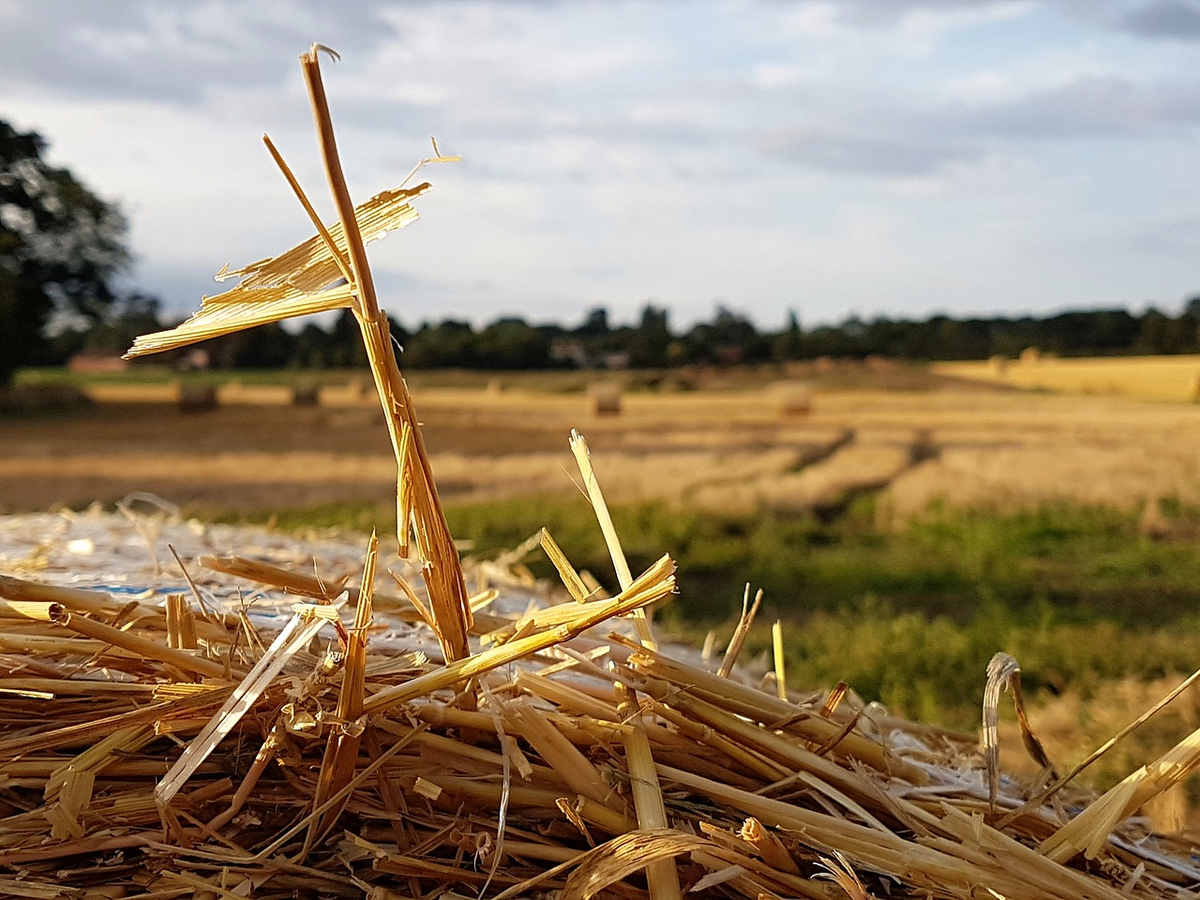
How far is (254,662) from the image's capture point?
1.19m

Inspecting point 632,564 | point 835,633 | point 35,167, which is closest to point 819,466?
point 632,564

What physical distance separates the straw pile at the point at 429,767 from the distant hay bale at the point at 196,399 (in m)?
24.2

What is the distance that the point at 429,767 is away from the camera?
1.11 metres

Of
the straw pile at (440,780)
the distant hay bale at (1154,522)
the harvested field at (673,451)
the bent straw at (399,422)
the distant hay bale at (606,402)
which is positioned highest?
the bent straw at (399,422)

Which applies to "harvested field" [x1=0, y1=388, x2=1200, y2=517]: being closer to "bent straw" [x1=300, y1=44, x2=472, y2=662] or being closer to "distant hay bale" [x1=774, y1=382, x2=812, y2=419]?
"distant hay bale" [x1=774, y1=382, x2=812, y2=419]

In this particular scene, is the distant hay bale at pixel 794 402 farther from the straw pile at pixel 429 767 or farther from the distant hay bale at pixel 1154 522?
the straw pile at pixel 429 767

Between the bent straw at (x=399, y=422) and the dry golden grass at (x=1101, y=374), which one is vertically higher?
the bent straw at (x=399, y=422)

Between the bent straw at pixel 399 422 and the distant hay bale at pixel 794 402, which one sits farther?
the distant hay bale at pixel 794 402

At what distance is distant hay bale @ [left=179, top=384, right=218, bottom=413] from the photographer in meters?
23.6

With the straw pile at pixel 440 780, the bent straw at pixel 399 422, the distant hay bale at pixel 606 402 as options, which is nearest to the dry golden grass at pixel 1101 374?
the distant hay bale at pixel 606 402

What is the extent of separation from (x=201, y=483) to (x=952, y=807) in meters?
13.8

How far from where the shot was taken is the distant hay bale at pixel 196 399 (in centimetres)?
2361

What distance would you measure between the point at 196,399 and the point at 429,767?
80.7ft

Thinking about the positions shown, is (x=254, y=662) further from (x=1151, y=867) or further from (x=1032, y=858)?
(x=1151, y=867)
